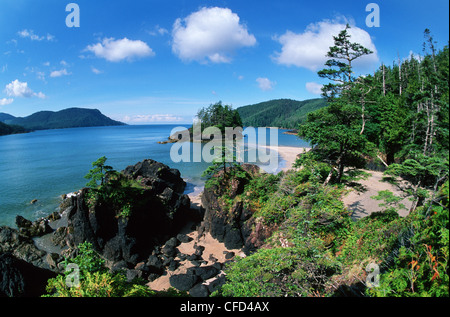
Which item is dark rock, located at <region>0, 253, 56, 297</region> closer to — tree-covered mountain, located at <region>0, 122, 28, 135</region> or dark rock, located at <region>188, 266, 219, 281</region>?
dark rock, located at <region>188, 266, 219, 281</region>

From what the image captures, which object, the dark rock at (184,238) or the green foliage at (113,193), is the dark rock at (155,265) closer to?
the dark rock at (184,238)

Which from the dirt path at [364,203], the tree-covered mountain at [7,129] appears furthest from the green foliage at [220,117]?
the tree-covered mountain at [7,129]

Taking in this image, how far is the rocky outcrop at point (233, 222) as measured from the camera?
14900 mm

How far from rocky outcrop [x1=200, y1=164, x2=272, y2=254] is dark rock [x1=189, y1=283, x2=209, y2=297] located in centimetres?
405

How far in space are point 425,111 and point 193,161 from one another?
43.8 metres

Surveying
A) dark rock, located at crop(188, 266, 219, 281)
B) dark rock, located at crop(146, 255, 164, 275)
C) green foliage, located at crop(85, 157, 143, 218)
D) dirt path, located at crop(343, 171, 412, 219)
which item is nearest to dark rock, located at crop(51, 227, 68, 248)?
green foliage, located at crop(85, 157, 143, 218)

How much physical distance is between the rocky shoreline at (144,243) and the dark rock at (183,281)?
0.04 meters

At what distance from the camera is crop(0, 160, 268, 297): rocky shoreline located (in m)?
12.4

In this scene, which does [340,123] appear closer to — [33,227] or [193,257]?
[193,257]
